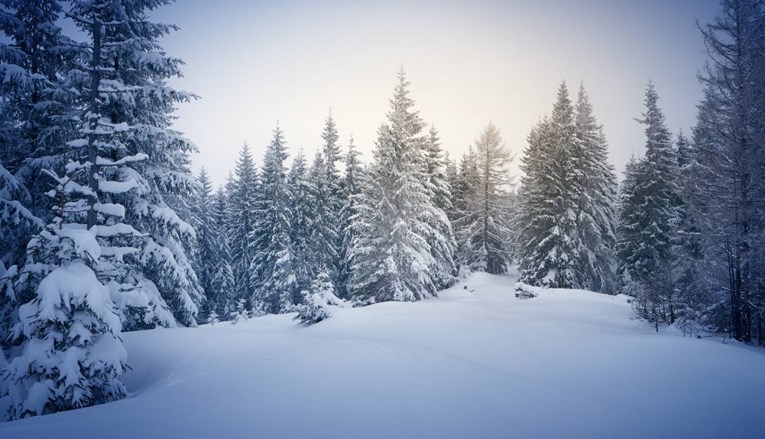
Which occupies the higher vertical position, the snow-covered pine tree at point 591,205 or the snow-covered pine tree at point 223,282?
the snow-covered pine tree at point 591,205

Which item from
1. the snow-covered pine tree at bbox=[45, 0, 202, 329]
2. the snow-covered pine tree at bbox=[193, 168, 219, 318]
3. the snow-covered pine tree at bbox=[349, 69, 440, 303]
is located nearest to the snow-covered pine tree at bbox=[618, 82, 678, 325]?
the snow-covered pine tree at bbox=[349, 69, 440, 303]

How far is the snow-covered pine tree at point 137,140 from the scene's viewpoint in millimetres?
9586

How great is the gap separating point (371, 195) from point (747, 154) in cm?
1723

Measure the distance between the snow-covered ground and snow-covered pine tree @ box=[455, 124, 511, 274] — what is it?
2270 cm

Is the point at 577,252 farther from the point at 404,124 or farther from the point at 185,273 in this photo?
the point at 185,273

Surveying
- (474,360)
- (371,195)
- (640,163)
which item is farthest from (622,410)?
(640,163)

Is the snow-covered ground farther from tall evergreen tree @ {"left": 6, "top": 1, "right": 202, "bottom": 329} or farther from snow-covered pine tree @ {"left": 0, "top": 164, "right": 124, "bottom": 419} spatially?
tall evergreen tree @ {"left": 6, "top": 1, "right": 202, "bottom": 329}

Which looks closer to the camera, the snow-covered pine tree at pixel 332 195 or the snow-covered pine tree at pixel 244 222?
the snow-covered pine tree at pixel 332 195

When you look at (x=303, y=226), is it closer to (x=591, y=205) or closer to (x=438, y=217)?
(x=438, y=217)

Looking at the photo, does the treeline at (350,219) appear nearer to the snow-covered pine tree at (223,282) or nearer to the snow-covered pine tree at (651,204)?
the snow-covered pine tree at (223,282)

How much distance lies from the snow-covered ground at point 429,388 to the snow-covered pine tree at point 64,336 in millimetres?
806

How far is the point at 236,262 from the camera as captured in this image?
38.3 metres

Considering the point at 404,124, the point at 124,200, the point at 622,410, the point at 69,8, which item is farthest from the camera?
the point at 404,124

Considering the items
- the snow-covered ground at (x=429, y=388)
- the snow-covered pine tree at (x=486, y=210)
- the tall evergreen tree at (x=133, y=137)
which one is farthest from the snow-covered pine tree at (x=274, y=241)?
the snow-covered ground at (x=429, y=388)
